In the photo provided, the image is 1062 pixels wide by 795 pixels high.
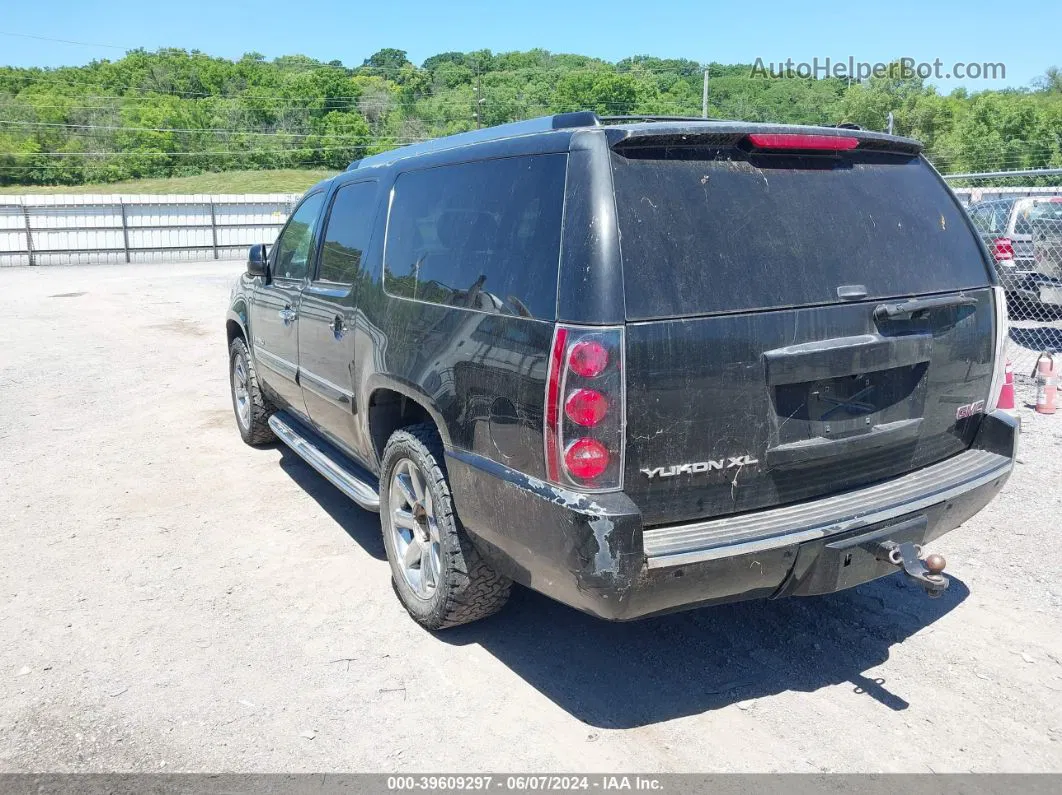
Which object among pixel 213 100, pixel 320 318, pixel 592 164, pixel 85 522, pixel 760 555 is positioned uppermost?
pixel 213 100

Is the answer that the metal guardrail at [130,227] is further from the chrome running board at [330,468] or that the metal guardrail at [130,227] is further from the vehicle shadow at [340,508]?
the chrome running board at [330,468]

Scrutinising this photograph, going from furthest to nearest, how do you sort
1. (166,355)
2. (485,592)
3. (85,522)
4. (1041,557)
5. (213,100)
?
(213,100)
(166,355)
(85,522)
(1041,557)
(485,592)

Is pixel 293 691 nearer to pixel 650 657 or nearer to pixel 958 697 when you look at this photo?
pixel 650 657

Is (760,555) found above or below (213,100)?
below

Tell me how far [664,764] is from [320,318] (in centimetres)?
300

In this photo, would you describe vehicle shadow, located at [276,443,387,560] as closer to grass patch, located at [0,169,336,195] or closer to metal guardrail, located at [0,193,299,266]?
metal guardrail, located at [0,193,299,266]

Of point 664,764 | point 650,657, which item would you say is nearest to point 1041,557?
point 650,657

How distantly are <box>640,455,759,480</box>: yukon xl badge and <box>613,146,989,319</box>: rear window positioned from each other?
0.51 m

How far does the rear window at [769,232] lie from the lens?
9.68ft

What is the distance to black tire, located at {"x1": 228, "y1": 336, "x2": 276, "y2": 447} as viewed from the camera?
259 inches

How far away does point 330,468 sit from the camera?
4914mm

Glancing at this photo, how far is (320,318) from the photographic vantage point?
4863 mm

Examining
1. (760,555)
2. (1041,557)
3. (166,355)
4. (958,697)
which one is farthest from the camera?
(166,355)

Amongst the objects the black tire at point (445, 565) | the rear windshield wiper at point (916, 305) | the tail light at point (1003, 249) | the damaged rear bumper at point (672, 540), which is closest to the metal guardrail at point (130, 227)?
the tail light at point (1003, 249)
